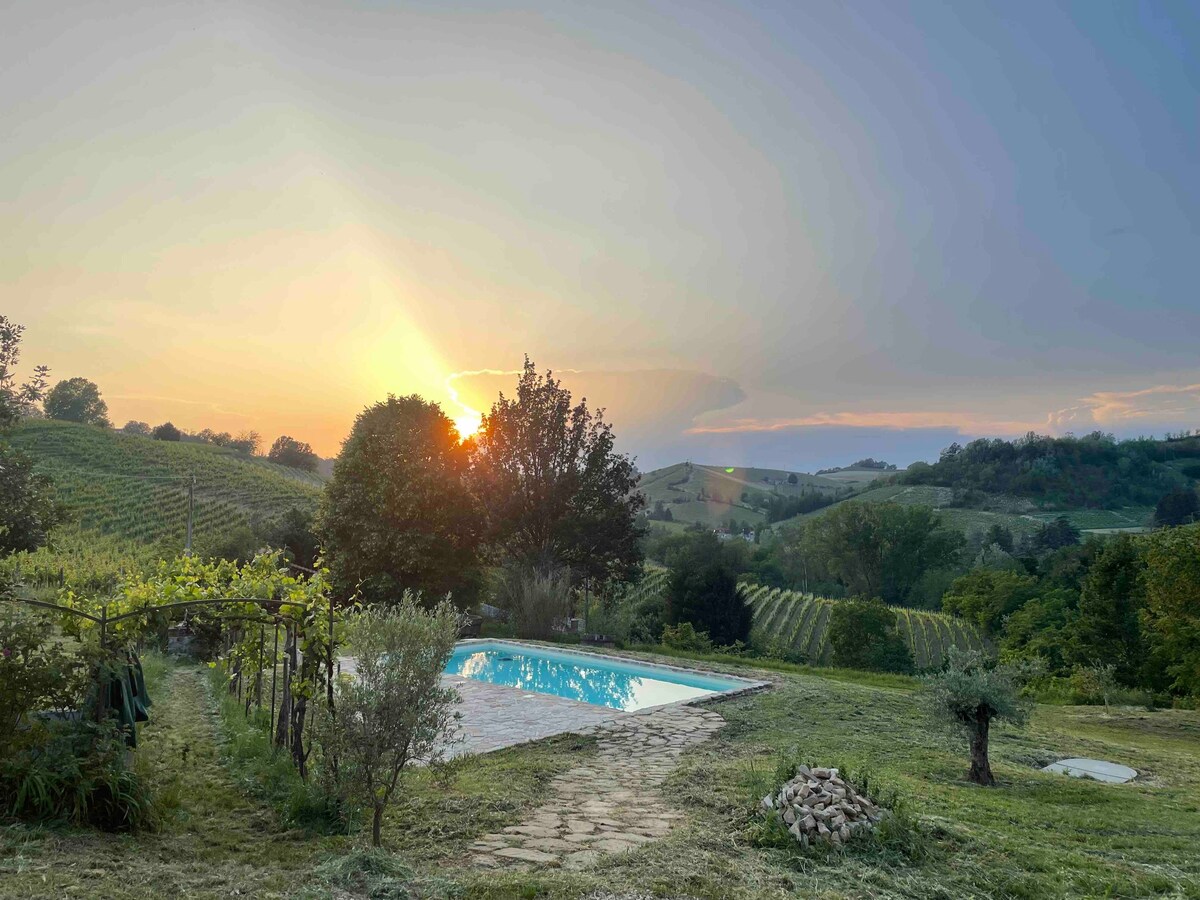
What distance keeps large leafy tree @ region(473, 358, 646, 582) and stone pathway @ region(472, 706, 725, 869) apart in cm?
1247

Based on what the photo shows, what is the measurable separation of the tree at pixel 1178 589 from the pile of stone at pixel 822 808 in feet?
41.5

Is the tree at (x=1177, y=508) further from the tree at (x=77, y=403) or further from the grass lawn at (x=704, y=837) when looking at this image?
the tree at (x=77, y=403)

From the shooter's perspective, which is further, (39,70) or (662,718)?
(39,70)

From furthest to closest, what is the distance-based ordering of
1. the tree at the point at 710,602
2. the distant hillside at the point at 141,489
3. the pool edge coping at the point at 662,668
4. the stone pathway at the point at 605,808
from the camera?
1. the distant hillside at the point at 141,489
2. the tree at the point at 710,602
3. the pool edge coping at the point at 662,668
4. the stone pathway at the point at 605,808

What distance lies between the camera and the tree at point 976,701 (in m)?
6.28

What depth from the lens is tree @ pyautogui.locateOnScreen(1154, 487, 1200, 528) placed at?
53219 mm

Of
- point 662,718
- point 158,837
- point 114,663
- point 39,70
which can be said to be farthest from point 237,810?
point 39,70

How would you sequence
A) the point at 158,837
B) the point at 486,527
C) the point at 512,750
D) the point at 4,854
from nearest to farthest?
1. the point at 4,854
2. the point at 158,837
3. the point at 512,750
4. the point at 486,527

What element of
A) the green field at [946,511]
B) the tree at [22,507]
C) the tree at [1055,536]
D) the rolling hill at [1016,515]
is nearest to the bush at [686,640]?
the tree at [22,507]

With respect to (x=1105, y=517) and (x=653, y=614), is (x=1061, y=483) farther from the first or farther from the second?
(x=653, y=614)

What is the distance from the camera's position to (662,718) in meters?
9.21

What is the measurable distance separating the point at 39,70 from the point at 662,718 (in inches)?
519

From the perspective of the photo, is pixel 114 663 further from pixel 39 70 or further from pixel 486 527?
pixel 486 527

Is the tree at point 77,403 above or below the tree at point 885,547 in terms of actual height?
above
